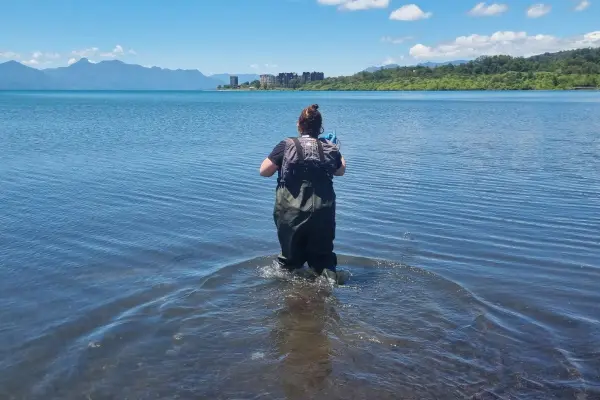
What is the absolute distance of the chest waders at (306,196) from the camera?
8180 mm

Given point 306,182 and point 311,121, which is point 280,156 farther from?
point 311,121

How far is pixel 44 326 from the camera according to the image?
24.2 ft

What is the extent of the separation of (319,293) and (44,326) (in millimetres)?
3804

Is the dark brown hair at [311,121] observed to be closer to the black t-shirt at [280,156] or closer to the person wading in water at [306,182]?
the person wading in water at [306,182]

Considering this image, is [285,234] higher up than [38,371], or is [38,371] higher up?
[285,234]

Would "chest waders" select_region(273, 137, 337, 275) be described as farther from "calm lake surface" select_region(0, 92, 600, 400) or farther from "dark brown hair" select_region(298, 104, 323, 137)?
"calm lake surface" select_region(0, 92, 600, 400)

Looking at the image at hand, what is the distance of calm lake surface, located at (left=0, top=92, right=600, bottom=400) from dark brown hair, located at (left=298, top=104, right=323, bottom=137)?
2.38 meters

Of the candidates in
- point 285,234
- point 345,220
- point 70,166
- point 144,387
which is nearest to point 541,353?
point 285,234

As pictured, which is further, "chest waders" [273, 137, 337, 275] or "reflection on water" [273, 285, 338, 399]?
"chest waders" [273, 137, 337, 275]

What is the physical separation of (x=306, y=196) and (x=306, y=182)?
0.68ft

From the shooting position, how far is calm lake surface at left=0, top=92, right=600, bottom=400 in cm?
605

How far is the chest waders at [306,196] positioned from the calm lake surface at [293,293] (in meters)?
0.83

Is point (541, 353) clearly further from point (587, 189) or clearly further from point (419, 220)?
point (587, 189)

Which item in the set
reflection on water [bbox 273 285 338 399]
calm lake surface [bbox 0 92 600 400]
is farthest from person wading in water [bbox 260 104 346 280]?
calm lake surface [bbox 0 92 600 400]
